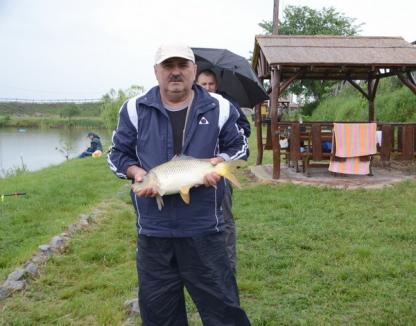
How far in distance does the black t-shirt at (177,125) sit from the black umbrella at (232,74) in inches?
51.6

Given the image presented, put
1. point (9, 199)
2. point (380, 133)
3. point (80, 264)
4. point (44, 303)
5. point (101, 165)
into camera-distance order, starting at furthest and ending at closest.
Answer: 1. point (101, 165)
2. point (380, 133)
3. point (9, 199)
4. point (80, 264)
5. point (44, 303)

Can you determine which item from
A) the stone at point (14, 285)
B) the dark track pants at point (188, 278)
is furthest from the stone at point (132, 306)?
the stone at point (14, 285)

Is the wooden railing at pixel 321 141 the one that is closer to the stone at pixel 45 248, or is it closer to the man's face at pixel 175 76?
the stone at pixel 45 248

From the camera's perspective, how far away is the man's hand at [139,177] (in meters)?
2.44

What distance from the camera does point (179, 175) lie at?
242cm

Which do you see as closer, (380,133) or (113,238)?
(113,238)

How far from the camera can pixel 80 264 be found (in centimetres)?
492

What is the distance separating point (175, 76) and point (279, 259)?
113 inches

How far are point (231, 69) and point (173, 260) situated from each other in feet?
6.50

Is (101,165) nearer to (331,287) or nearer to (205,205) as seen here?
(331,287)

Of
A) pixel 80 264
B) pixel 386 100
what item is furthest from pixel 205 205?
pixel 386 100

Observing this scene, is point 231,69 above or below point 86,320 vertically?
above

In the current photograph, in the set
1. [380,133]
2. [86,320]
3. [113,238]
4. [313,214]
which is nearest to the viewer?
[86,320]

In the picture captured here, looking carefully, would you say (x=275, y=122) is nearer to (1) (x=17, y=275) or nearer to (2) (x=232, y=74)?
(2) (x=232, y=74)
